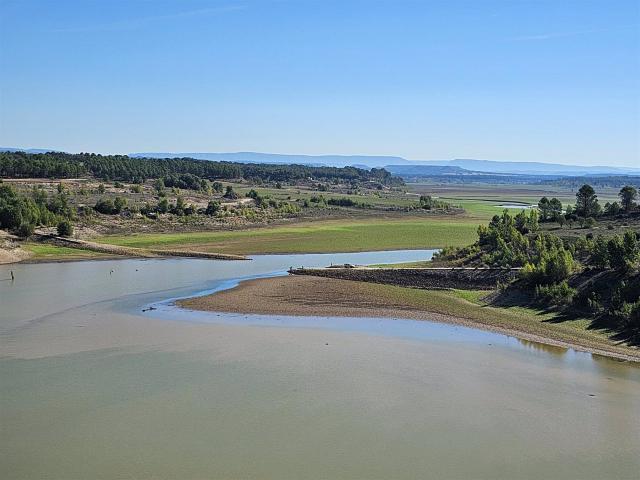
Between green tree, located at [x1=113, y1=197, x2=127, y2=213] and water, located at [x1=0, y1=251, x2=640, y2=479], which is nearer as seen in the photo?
water, located at [x1=0, y1=251, x2=640, y2=479]

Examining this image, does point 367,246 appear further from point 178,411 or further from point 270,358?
point 178,411

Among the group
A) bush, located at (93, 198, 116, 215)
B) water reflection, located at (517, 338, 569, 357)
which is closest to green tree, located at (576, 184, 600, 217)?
water reflection, located at (517, 338, 569, 357)

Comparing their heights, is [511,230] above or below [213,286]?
above

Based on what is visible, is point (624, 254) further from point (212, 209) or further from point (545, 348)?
point (212, 209)

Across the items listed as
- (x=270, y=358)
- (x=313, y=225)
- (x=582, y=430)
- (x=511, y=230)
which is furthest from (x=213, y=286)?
(x=313, y=225)

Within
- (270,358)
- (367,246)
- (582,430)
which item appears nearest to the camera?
(582,430)

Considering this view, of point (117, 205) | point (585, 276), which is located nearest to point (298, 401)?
point (585, 276)

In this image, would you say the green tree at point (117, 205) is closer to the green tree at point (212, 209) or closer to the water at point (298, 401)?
the green tree at point (212, 209)

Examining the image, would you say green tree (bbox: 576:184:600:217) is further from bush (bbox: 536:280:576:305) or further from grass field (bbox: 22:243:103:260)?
grass field (bbox: 22:243:103:260)
